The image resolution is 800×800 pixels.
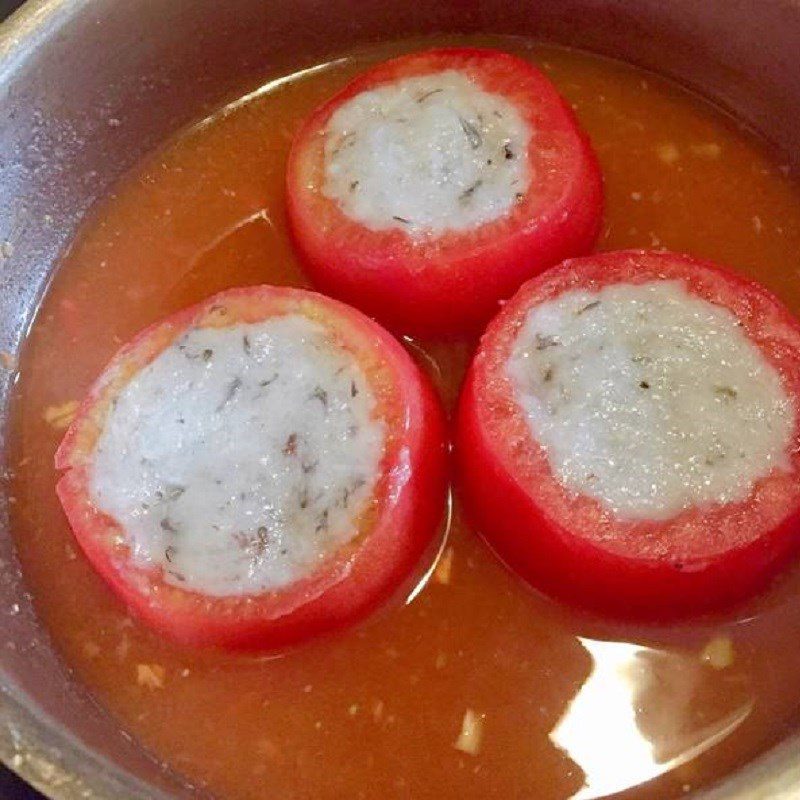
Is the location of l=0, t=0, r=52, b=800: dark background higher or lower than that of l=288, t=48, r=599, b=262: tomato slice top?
lower

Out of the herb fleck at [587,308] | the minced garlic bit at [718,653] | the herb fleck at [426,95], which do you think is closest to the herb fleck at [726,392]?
the herb fleck at [587,308]

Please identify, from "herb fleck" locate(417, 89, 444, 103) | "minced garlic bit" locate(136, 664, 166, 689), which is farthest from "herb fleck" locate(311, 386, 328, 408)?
"herb fleck" locate(417, 89, 444, 103)

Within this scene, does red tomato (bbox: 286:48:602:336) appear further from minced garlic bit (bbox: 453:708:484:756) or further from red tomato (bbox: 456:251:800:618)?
minced garlic bit (bbox: 453:708:484:756)

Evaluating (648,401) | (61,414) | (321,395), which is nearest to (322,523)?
(321,395)

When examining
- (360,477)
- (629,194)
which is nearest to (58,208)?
(360,477)

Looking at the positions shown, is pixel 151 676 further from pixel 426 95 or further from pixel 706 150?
pixel 706 150

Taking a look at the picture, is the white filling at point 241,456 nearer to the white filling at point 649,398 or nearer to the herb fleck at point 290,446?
the herb fleck at point 290,446

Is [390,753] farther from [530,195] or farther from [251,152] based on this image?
[251,152]
